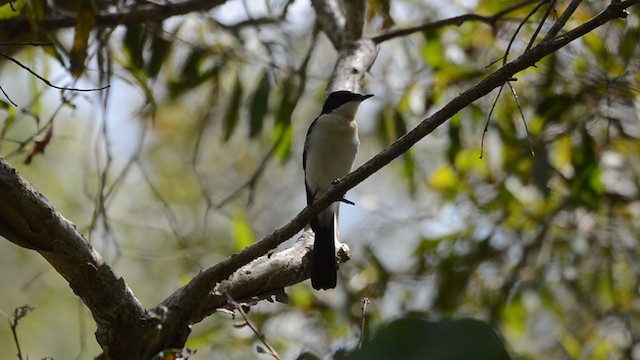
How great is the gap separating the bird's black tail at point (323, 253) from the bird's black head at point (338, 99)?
0.62 meters

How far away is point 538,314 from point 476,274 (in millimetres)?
1787

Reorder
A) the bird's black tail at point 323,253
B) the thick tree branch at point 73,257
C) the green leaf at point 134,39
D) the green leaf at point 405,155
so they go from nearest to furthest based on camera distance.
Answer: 1. the thick tree branch at point 73,257
2. the bird's black tail at point 323,253
3. the green leaf at point 134,39
4. the green leaf at point 405,155

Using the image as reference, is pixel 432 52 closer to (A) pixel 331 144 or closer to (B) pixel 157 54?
(A) pixel 331 144

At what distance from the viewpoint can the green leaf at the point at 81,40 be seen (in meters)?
3.75

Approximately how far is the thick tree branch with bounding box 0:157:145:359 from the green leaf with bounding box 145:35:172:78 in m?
2.68

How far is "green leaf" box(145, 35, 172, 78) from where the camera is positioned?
5.08m

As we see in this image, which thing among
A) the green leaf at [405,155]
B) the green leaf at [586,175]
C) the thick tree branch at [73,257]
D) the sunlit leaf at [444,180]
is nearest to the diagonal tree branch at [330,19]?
the green leaf at [405,155]

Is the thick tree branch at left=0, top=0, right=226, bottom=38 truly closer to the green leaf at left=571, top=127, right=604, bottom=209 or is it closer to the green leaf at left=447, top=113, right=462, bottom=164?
the green leaf at left=447, top=113, right=462, bottom=164

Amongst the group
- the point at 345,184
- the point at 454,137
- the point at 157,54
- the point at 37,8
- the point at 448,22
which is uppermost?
the point at 157,54

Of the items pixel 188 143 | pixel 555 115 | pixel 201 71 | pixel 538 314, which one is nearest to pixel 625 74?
pixel 555 115

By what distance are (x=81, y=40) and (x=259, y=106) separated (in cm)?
142

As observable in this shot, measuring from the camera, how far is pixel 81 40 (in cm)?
378

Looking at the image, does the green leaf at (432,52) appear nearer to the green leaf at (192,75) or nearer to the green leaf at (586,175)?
the green leaf at (586,175)

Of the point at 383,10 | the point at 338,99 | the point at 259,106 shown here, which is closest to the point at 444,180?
the point at 259,106
